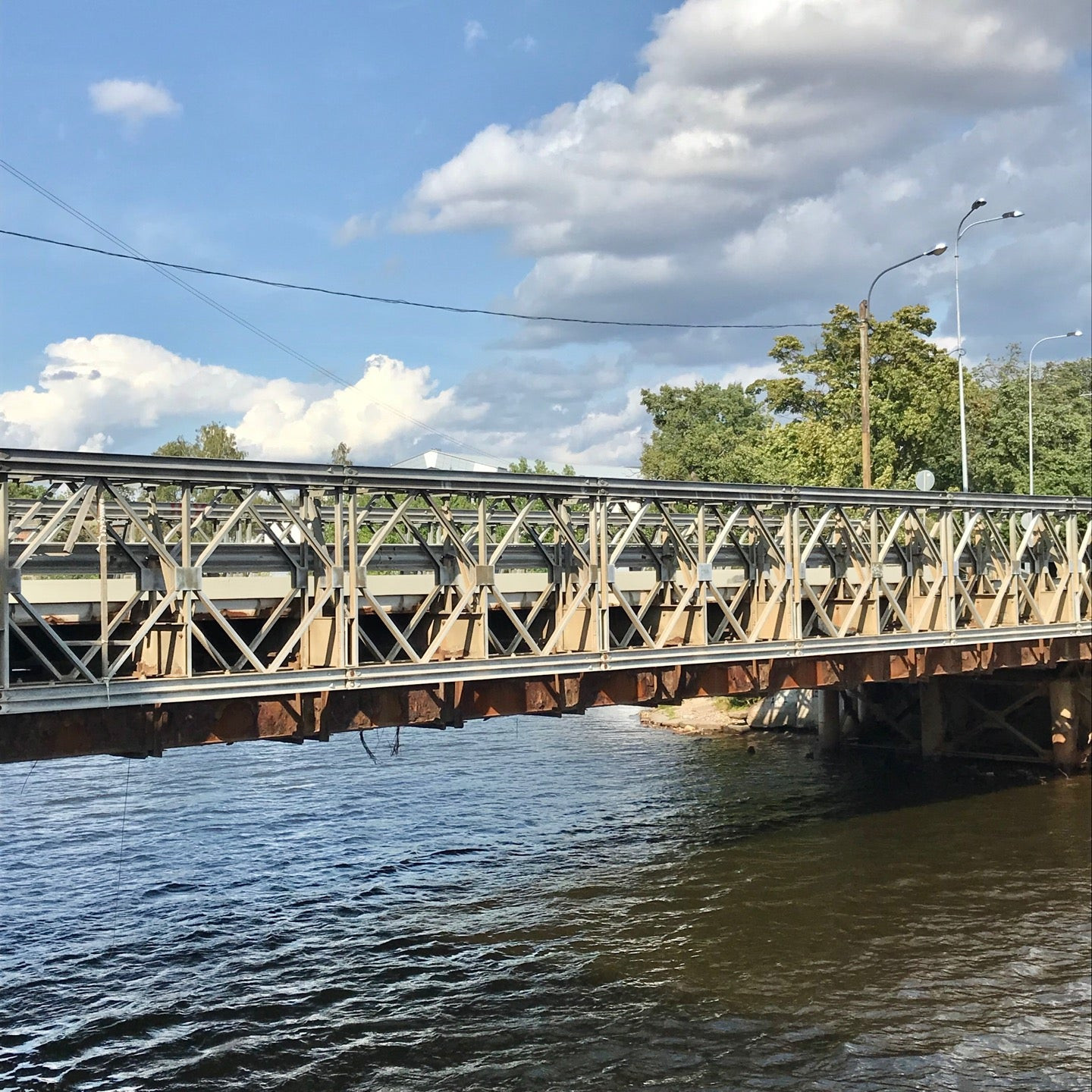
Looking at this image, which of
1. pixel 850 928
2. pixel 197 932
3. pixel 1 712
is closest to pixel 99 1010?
pixel 197 932

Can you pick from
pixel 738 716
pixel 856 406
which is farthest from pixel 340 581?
pixel 856 406

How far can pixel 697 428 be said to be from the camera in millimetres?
95375

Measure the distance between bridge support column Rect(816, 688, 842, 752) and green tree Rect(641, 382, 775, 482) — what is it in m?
43.8

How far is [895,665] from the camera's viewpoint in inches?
936

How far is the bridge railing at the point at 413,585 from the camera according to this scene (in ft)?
46.7

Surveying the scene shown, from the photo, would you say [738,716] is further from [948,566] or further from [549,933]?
[549,933]

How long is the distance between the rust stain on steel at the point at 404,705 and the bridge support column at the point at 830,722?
11.1 metres

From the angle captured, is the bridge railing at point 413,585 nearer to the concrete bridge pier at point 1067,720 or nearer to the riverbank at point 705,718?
the concrete bridge pier at point 1067,720

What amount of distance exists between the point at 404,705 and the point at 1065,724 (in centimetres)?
2178

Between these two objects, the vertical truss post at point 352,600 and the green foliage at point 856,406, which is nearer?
the vertical truss post at point 352,600

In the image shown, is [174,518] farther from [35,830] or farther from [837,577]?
[837,577]

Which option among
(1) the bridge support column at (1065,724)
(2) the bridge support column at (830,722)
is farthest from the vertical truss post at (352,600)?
(2) the bridge support column at (830,722)

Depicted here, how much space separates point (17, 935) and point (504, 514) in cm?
1286

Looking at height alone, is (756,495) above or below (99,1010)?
above
